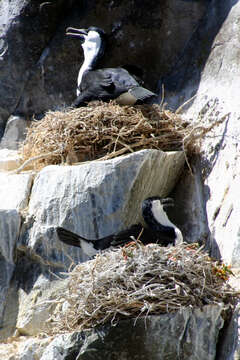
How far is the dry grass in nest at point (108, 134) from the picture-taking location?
20.2 feet

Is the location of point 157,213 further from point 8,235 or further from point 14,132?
point 14,132

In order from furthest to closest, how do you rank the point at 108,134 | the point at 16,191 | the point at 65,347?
1. the point at 108,134
2. the point at 16,191
3. the point at 65,347

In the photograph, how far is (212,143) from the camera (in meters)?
6.20

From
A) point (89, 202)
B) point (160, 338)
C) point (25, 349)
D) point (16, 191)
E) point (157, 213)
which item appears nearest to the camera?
point (160, 338)

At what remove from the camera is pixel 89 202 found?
5648 mm

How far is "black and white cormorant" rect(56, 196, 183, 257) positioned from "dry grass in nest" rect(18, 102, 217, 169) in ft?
2.13

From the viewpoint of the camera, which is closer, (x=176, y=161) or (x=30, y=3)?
(x=176, y=161)

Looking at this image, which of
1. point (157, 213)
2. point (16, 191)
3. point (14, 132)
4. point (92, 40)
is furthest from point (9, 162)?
point (157, 213)

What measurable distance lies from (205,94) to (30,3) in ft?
7.15

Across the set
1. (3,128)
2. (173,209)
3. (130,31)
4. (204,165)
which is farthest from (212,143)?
(3,128)

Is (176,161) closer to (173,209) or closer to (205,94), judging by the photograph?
(173,209)

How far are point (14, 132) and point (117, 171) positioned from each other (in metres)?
2.17

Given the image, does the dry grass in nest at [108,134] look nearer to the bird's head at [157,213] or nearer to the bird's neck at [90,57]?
the bird's head at [157,213]

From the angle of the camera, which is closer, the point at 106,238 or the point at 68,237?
the point at 106,238
